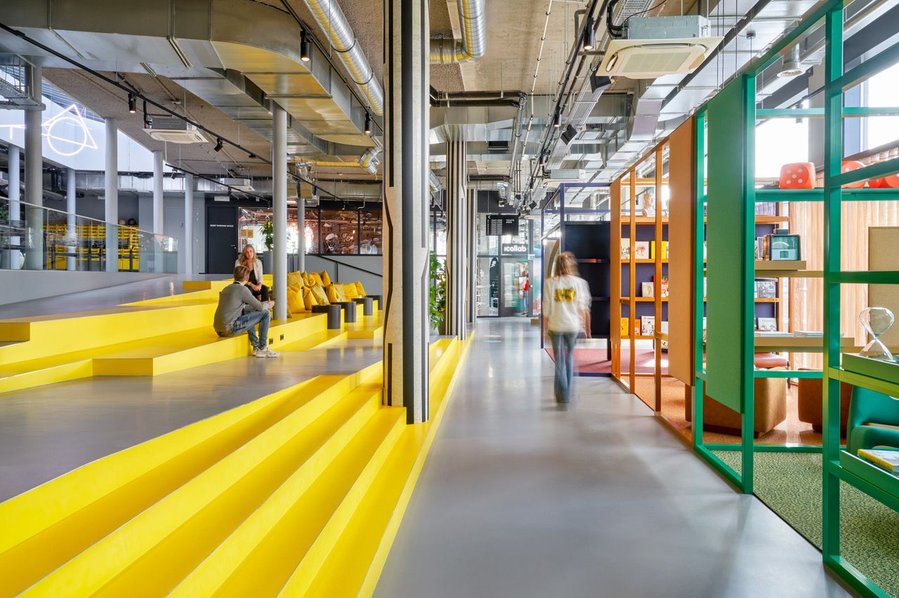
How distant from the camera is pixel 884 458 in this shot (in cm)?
258

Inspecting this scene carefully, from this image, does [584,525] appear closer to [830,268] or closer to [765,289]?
[830,268]

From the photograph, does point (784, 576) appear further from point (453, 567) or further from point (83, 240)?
point (83, 240)

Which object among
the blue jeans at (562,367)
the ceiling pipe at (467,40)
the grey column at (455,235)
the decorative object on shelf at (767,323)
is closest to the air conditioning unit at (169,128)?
the ceiling pipe at (467,40)

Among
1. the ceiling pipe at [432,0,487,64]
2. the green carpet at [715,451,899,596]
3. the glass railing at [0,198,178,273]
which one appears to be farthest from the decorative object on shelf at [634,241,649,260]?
the glass railing at [0,198,178,273]

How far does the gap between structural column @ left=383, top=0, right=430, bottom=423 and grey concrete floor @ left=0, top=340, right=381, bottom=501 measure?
0.94 m

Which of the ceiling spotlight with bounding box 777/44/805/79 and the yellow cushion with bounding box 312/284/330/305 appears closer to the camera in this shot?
the ceiling spotlight with bounding box 777/44/805/79

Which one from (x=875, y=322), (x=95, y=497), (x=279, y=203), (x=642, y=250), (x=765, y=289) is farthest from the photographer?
(x=279, y=203)

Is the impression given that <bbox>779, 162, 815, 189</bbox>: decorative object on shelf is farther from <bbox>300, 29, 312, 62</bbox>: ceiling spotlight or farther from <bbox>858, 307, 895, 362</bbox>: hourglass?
<bbox>300, 29, 312, 62</bbox>: ceiling spotlight

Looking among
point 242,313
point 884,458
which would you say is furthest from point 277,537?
point 242,313

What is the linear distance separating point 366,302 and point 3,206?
28.0 ft

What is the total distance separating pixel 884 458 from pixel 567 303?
3.83 metres

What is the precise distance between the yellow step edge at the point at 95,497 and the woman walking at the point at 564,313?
3.66 metres

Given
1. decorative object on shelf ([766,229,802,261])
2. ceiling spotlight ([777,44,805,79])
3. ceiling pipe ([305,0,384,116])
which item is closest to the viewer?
decorative object on shelf ([766,229,802,261])

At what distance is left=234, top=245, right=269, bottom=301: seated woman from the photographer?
7234 millimetres
